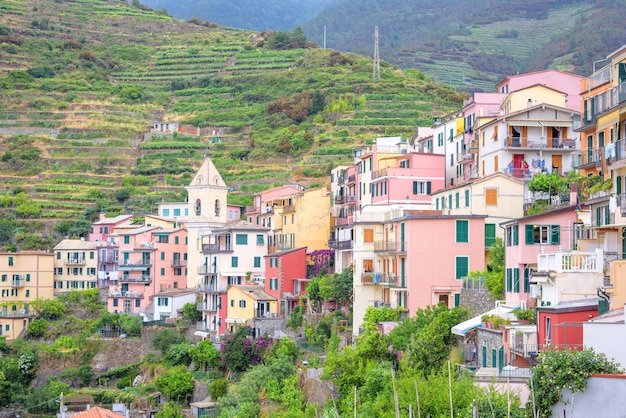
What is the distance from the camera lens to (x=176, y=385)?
229ft

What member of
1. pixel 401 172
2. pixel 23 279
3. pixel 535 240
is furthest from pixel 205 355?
pixel 535 240

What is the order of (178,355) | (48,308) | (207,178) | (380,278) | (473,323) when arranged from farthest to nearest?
1. (207,178)
2. (48,308)
3. (178,355)
4. (380,278)
5. (473,323)

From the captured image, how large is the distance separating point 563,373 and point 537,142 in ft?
100

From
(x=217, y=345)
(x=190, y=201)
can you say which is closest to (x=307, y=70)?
(x=190, y=201)

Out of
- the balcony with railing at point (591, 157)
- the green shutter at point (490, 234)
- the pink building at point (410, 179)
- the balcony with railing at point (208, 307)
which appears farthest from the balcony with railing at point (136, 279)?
the balcony with railing at point (591, 157)

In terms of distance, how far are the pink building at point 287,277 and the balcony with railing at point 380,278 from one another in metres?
13.4

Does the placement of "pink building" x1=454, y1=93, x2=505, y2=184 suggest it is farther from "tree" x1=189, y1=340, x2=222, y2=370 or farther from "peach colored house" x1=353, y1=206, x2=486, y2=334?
"tree" x1=189, y1=340, x2=222, y2=370

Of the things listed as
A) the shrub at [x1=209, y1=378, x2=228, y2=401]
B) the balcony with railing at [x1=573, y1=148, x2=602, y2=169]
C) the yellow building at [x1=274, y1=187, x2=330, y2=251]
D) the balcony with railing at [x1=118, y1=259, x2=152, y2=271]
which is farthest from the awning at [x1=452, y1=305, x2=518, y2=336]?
the balcony with railing at [x1=118, y1=259, x2=152, y2=271]

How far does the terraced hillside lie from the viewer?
11138 centimetres

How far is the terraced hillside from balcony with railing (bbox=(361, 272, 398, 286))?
40.6 meters

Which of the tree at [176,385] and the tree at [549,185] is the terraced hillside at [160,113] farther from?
the tree at [549,185]

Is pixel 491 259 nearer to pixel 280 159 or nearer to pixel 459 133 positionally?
pixel 459 133

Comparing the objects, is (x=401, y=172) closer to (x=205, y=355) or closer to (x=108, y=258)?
(x=205, y=355)

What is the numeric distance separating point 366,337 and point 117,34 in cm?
13482
